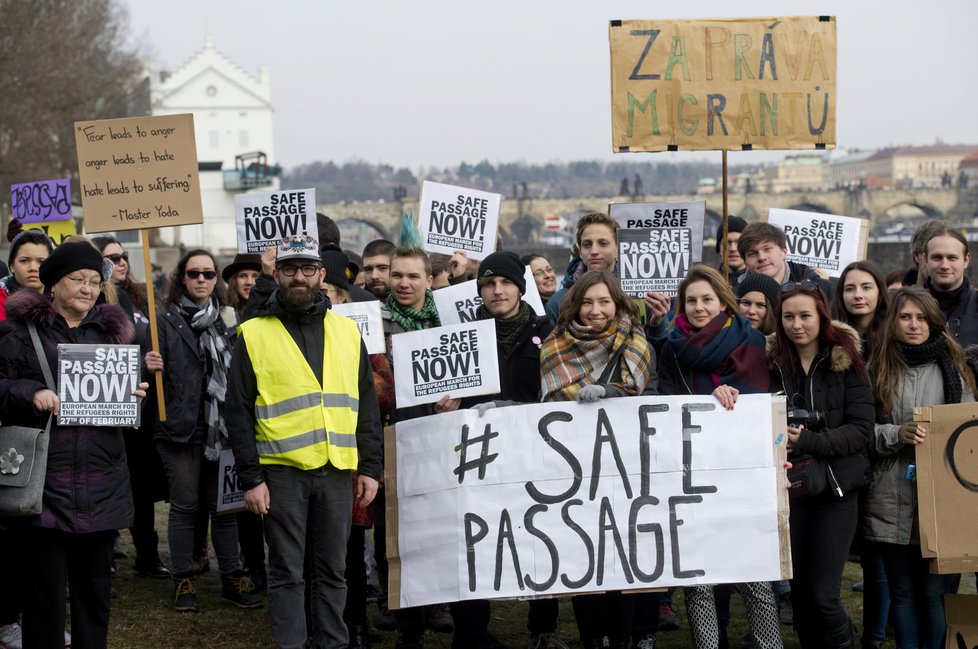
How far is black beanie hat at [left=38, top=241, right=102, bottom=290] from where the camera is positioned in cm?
612

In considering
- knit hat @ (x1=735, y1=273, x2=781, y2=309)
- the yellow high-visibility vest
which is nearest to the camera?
knit hat @ (x1=735, y1=273, x2=781, y2=309)

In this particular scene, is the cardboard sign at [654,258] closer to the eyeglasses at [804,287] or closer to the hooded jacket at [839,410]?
the eyeglasses at [804,287]

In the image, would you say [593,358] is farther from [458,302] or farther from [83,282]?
[83,282]

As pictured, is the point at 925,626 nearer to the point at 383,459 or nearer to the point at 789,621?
the point at 789,621

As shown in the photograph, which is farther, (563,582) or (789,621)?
(789,621)

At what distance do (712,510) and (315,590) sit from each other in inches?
76.1

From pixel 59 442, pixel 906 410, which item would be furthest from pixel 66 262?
pixel 906 410

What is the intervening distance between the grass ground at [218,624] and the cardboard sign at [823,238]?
245cm

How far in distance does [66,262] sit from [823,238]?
5.68 metres

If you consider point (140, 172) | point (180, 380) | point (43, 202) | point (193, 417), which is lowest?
point (193, 417)

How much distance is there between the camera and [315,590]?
631 centimetres

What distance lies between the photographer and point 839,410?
6.20m

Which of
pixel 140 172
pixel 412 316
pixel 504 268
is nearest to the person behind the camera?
pixel 504 268

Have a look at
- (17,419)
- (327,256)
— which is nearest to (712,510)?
(327,256)
